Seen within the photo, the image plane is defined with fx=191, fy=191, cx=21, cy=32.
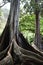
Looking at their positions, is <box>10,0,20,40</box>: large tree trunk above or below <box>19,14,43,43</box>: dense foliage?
above

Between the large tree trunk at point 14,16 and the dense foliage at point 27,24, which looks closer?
the large tree trunk at point 14,16

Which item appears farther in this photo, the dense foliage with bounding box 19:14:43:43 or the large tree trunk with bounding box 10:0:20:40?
the dense foliage with bounding box 19:14:43:43

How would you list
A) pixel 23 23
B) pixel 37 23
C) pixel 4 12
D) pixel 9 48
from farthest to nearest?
pixel 4 12, pixel 23 23, pixel 37 23, pixel 9 48

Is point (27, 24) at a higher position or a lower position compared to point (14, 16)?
lower

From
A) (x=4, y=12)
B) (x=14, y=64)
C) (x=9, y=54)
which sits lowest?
(x=14, y=64)

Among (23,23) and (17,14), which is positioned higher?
(17,14)

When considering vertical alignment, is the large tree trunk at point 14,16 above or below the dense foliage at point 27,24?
above

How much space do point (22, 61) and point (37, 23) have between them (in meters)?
2.60

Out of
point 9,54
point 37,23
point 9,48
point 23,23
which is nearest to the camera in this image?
point 9,54

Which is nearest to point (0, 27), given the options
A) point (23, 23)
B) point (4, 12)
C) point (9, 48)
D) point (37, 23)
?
point (4, 12)

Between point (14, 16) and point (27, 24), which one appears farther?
point (27, 24)

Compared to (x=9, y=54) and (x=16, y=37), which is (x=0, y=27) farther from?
(x=9, y=54)

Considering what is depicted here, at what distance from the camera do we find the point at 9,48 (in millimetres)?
5367

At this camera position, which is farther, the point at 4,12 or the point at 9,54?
the point at 4,12
